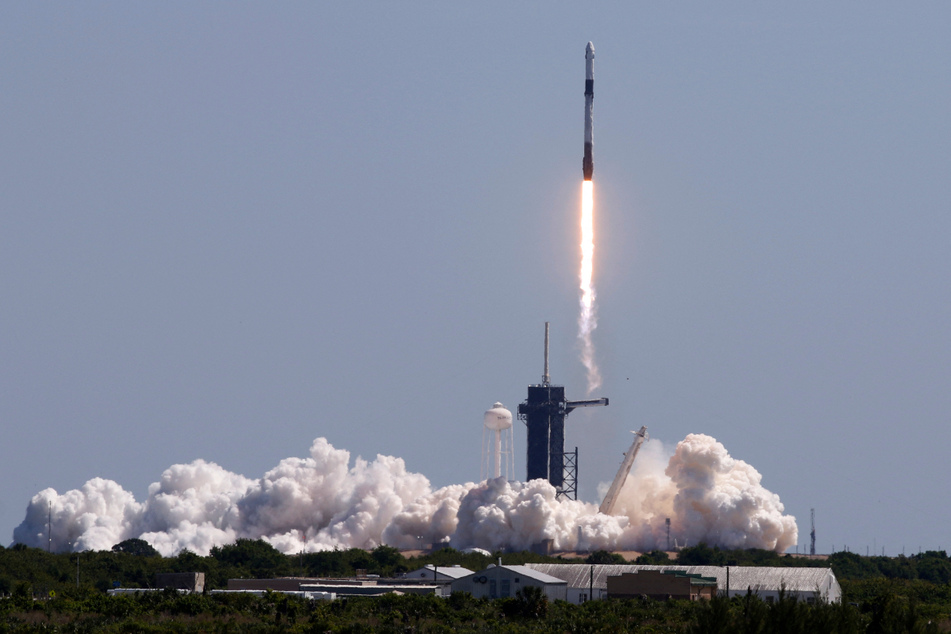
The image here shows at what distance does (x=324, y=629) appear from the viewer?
6969 cm

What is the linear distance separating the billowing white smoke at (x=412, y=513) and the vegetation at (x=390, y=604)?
6.59 meters

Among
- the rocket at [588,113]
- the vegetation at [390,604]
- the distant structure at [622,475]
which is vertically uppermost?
the rocket at [588,113]

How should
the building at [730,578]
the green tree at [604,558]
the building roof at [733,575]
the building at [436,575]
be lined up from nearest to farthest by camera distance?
the building at [730,578]
the building roof at [733,575]
the building at [436,575]
the green tree at [604,558]

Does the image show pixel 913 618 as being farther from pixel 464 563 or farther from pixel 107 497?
pixel 107 497

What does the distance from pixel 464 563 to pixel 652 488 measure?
33.5 meters

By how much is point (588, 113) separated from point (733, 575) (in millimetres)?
44803

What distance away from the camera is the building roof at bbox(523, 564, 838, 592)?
100 metres

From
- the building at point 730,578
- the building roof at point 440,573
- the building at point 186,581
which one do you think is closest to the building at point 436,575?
the building roof at point 440,573

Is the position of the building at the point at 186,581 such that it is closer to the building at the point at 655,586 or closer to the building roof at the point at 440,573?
the building roof at the point at 440,573

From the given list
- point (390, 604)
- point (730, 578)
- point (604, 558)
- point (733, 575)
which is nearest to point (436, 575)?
point (730, 578)

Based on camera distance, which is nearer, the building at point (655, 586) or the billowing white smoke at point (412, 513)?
the building at point (655, 586)

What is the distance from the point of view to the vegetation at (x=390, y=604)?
177 feet

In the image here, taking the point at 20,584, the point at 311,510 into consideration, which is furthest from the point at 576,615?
the point at 311,510

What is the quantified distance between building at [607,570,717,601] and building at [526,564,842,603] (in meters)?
1.44
